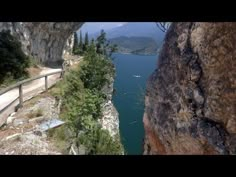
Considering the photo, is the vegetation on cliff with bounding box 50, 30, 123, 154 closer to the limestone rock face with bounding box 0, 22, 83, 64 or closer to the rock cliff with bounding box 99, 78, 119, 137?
the rock cliff with bounding box 99, 78, 119, 137

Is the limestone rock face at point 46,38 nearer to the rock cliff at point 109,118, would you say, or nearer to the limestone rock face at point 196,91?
the rock cliff at point 109,118

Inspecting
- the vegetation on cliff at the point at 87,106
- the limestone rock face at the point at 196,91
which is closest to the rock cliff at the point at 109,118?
the vegetation on cliff at the point at 87,106

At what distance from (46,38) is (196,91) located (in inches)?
1147

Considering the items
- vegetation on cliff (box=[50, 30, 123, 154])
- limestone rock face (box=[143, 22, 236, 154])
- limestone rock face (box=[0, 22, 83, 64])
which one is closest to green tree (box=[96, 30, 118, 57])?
limestone rock face (box=[0, 22, 83, 64])

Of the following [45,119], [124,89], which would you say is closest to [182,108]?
[45,119]

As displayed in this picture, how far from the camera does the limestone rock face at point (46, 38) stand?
28.2 m

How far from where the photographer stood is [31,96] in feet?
40.5

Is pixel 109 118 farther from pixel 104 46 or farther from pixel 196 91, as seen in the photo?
pixel 196 91

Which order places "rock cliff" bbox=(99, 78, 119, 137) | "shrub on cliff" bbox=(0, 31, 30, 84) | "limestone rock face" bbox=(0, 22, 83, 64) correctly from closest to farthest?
"shrub on cliff" bbox=(0, 31, 30, 84), "rock cliff" bbox=(99, 78, 119, 137), "limestone rock face" bbox=(0, 22, 83, 64)

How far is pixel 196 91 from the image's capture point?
528 cm

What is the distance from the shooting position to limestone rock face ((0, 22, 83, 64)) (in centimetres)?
2820

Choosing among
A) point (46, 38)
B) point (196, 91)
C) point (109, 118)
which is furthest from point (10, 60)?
point (46, 38)

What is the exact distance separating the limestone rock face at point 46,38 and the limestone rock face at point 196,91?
21.1 m

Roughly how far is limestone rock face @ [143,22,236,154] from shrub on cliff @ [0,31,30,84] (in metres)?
11.2
